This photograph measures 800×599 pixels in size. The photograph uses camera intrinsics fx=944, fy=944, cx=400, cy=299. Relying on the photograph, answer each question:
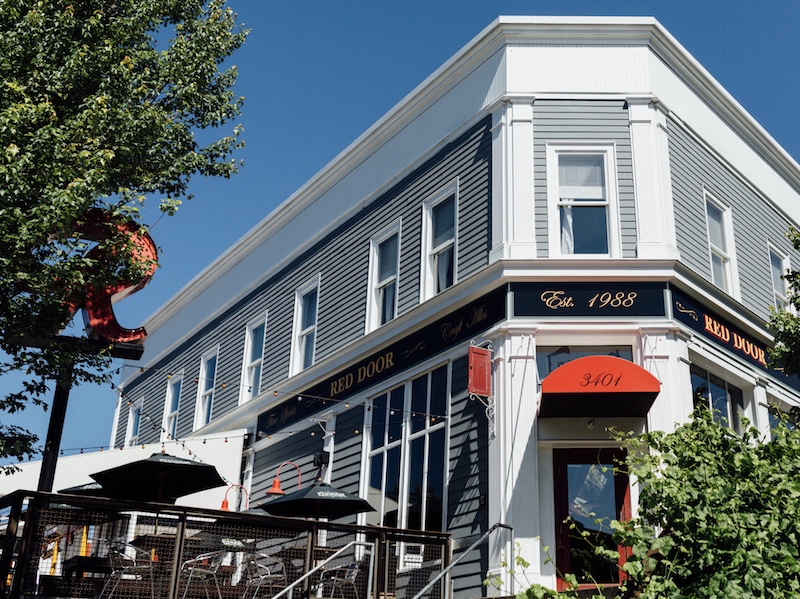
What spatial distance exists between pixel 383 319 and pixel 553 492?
6078 mm

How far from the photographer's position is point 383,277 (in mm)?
19266

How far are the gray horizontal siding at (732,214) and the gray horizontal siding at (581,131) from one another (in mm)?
958

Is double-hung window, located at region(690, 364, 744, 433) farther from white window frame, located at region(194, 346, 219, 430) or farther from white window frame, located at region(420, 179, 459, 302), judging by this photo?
white window frame, located at region(194, 346, 219, 430)

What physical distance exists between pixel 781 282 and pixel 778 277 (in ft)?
0.47

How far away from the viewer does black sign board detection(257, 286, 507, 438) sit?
15.5m

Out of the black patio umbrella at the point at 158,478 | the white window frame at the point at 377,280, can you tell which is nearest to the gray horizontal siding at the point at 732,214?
the white window frame at the point at 377,280

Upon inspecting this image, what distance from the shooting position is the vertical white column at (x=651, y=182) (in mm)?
15125

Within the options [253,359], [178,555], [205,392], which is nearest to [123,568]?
[178,555]

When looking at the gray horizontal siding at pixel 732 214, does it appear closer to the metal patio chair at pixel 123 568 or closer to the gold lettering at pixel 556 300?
the gold lettering at pixel 556 300

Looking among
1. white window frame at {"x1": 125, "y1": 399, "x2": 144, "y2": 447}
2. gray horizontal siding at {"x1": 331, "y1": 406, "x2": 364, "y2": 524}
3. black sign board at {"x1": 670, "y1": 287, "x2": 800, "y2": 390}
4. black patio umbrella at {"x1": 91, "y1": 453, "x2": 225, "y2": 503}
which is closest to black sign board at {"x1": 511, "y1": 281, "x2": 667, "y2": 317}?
black sign board at {"x1": 670, "y1": 287, "x2": 800, "y2": 390}

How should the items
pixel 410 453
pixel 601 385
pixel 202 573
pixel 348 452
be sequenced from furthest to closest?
1. pixel 348 452
2. pixel 410 453
3. pixel 601 385
4. pixel 202 573

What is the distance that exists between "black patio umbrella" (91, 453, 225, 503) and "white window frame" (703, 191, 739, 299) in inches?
371

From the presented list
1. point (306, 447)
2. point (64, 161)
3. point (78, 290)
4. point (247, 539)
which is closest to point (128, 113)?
point (64, 161)

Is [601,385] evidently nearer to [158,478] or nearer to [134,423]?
[158,478]
